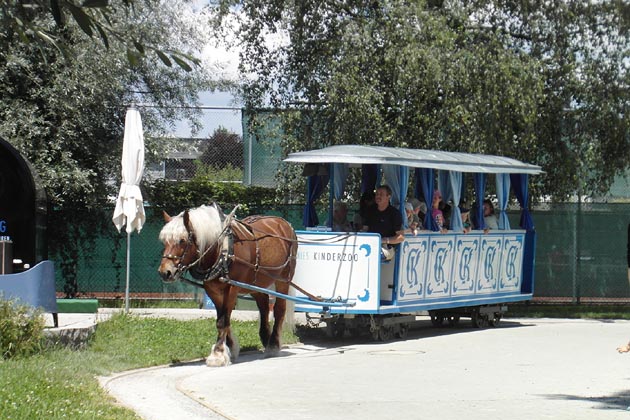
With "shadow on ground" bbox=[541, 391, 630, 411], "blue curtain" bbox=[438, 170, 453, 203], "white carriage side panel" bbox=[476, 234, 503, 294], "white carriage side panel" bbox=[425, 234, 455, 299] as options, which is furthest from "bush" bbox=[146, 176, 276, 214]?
"shadow on ground" bbox=[541, 391, 630, 411]

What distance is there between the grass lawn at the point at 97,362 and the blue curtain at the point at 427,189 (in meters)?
3.12

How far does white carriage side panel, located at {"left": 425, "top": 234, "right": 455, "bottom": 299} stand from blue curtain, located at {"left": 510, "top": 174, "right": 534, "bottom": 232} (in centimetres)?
328

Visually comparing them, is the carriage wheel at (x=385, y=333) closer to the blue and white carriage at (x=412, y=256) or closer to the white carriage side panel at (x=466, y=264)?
the blue and white carriage at (x=412, y=256)

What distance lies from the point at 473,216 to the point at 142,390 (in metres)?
9.67

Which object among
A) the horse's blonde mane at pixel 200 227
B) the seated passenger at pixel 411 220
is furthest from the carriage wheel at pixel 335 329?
the horse's blonde mane at pixel 200 227

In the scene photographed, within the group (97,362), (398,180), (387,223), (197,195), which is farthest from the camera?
(197,195)

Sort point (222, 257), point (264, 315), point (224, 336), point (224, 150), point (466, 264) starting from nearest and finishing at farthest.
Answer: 1. point (222, 257)
2. point (224, 336)
3. point (264, 315)
4. point (466, 264)
5. point (224, 150)

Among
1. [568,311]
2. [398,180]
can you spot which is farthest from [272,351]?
[568,311]

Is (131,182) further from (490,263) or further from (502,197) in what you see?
(502,197)

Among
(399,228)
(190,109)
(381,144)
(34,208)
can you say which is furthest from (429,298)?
(190,109)

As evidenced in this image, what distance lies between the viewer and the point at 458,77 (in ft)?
68.0

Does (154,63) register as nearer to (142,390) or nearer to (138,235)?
(138,235)

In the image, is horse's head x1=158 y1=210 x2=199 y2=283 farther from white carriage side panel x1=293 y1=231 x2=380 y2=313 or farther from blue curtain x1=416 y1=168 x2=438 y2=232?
blue curtain x1=416 y1=168 x2=438 y2=232

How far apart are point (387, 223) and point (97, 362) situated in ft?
18.0
